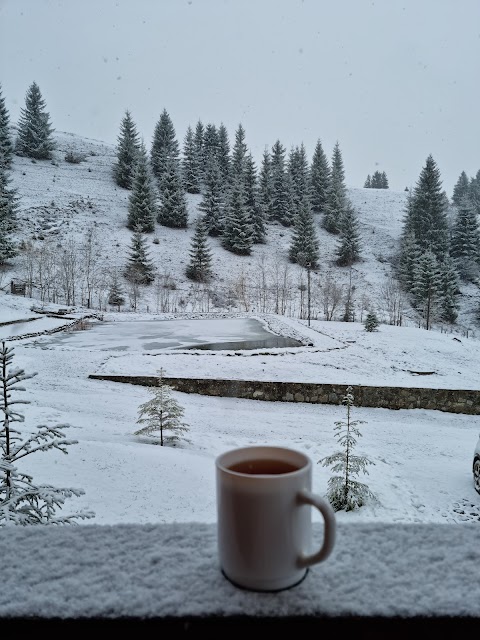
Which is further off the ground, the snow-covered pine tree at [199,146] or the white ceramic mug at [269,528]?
the snow-covered pine tree at [199,146]

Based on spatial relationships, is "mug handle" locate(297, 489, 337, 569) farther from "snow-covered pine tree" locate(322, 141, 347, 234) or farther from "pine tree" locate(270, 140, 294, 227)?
"snow-covered pine tree" locate(322, 141, 347, 234)

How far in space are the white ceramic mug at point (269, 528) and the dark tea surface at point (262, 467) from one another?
71 mm

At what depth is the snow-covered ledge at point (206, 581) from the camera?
312 mm

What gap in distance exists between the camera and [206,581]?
349 mm

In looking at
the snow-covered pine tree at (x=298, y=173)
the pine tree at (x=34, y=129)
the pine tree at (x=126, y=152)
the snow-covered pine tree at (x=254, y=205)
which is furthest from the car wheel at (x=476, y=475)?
the pine tree at (x=34, y=129)

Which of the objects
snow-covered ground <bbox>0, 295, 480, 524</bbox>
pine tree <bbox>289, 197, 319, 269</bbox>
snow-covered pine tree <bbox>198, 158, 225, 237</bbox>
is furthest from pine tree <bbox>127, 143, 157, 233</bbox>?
snow-covered ground <bbox>0, 295, 480, 524</bbox>

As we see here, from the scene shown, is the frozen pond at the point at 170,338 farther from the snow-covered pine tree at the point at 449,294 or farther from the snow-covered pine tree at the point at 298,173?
the snow-covered pine tree at the point at 298,173

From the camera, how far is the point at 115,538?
429 millimetres

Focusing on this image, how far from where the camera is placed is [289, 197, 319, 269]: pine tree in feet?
62.3

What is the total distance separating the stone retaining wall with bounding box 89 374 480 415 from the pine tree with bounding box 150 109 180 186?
2066 centimetres

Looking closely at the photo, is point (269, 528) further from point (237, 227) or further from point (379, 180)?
point (379, 180)

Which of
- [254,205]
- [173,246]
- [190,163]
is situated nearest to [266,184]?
[254,205]

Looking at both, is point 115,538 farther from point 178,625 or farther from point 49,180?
Result: point 49,180

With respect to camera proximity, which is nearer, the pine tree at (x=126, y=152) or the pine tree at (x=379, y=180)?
the pine tree at (x=126, y=152)
